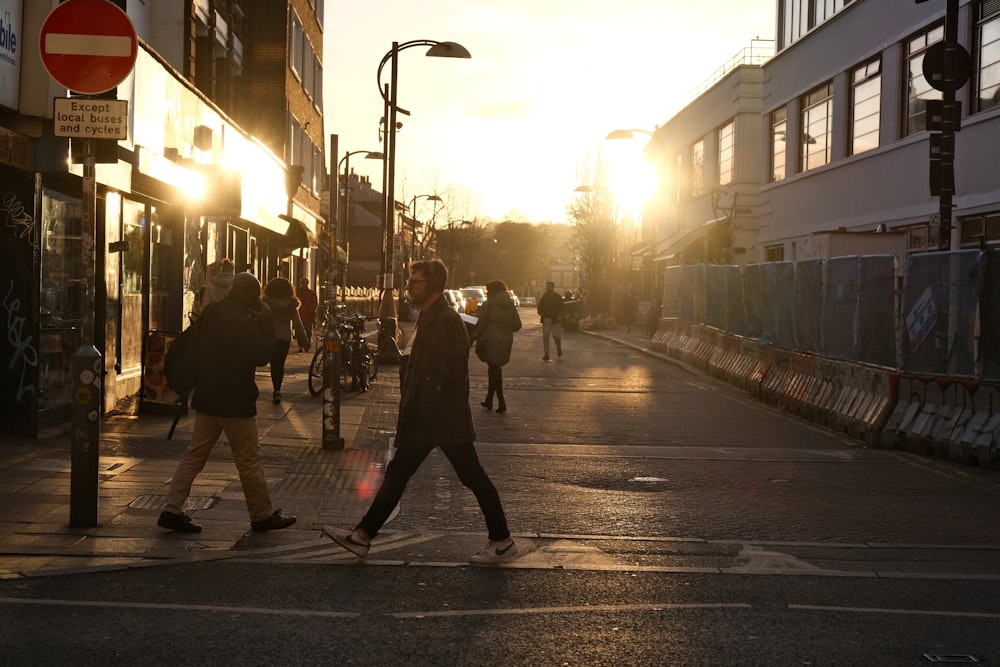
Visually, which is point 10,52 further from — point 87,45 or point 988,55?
point 988,55

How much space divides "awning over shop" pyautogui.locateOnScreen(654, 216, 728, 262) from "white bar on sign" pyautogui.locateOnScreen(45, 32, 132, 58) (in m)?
29.9

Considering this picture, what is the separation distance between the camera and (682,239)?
41094mm

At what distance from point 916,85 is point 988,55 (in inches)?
126

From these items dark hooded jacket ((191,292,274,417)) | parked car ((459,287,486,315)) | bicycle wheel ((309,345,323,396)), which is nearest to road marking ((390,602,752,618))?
dark hooded jacket ((191,292,274,417))

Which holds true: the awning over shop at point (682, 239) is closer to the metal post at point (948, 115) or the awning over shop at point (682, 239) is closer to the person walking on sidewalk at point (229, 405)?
the metal post at point (948, 115)

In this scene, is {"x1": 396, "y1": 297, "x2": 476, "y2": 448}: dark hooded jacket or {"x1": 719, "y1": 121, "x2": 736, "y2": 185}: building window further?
{"x1": 719, "y1": 121, "x2": 736, "y2": 185}: building window

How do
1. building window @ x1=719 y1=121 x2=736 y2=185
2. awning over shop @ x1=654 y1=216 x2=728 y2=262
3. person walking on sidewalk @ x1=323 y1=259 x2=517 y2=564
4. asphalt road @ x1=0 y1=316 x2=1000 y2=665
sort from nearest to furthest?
1. asphalt road @ x1=0 y1=316 x2=1000 y2=665
2. person walking on sidewalk @ x1=323 y1=259 x2=517 y2=564
3. building window @ x1=719 y1=121 x2=736 y2=185
4. awning over shop @ x1=654 y1=216 x2=728 y2=262

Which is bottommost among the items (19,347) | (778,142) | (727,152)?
(19,347)

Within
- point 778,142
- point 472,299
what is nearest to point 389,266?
point 778,142

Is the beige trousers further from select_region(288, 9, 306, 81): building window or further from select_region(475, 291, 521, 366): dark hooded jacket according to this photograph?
select_region(288, 9, 306, 81): building window

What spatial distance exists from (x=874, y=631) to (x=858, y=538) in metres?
2.56

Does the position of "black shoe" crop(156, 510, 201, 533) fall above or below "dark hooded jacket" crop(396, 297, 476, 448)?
below

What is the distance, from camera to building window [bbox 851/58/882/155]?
26.1 meters

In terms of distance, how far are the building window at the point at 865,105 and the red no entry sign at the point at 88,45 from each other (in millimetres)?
20710
